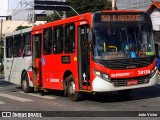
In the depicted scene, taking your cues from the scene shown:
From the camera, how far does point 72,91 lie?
1470cm

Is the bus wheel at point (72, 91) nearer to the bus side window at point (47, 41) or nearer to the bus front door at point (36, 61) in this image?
the bus side window at point (47, 41)

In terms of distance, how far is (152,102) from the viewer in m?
13.4

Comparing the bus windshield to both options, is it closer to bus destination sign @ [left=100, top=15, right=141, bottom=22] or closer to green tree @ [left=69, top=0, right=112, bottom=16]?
bus destination sign @ [left=100, top=15, right=141, bottom=22]

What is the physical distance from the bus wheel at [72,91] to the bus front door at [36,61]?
10.7 feet

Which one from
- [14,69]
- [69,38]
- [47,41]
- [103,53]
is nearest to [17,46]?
[14,69]

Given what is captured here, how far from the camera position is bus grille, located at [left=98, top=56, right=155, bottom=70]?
1312 centimetres

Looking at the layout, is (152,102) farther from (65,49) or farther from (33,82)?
(33,82)

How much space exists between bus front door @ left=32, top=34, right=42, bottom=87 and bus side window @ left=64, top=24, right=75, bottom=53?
2.90 m

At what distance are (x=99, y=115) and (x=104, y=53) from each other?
112 inches

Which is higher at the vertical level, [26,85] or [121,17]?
[121,17]

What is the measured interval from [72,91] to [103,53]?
2.30m

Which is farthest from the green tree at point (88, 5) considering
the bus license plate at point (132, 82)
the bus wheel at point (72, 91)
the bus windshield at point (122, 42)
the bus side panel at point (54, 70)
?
the bus license plate at point (132, 82)

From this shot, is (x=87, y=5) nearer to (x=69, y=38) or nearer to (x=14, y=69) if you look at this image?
(x=14, y=69)

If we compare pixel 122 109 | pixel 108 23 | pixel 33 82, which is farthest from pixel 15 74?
pixel 122 109
